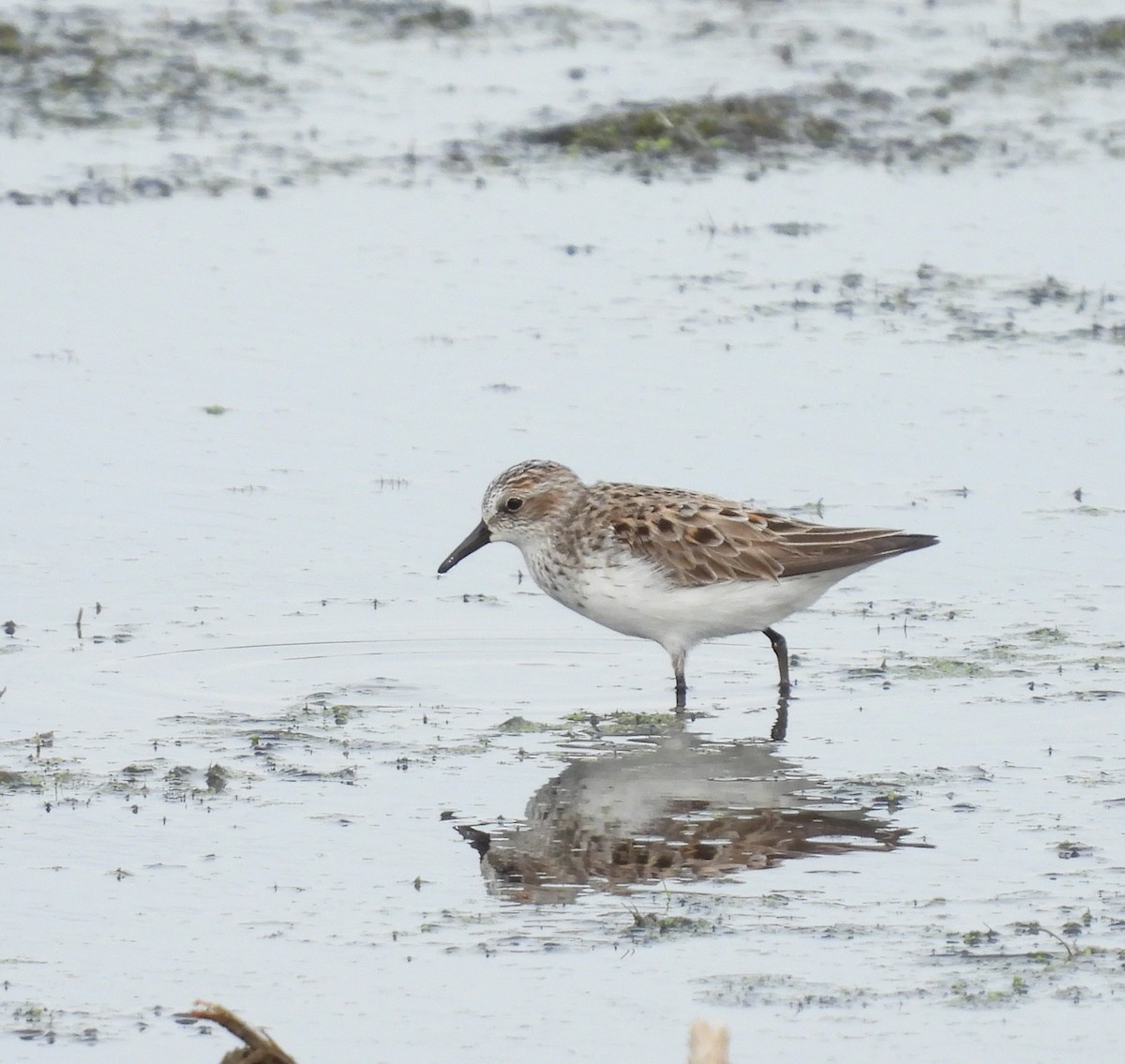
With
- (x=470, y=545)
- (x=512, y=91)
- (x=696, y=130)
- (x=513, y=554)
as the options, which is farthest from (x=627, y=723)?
(x=512, y=91)

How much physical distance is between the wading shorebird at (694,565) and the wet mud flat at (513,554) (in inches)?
12.2

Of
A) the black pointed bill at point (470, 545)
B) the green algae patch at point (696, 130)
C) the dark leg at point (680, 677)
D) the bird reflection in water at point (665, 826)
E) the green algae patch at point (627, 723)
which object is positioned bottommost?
the bird reflection in water at point (665, 826)

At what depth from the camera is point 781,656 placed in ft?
34.0

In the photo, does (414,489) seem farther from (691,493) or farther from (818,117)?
(818,117)

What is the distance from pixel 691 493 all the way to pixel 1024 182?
10009 mm

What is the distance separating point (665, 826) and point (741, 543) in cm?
226

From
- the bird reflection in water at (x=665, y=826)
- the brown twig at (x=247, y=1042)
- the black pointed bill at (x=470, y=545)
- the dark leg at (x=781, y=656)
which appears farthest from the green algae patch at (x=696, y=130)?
the brown twig at (x=247, y=1042)

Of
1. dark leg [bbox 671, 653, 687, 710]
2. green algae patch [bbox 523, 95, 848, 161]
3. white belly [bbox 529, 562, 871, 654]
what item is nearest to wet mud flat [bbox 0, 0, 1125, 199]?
green algae patch [bbox 523, 95, 848, 161]

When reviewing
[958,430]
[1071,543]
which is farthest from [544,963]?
[958,430]

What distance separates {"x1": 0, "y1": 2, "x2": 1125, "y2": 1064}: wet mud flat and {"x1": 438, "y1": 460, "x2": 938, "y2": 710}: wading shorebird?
0.31m

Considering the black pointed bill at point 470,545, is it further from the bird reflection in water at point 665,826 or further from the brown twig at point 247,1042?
the brown twig at point 247,1042

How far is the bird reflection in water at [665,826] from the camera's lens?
793 cm

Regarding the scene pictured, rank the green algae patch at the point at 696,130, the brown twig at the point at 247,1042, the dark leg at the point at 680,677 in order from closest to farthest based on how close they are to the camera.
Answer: the brown twig at the point at 247,1042 → the dark leg at the point at 680,677 → the green algae patch at the point at 696,130

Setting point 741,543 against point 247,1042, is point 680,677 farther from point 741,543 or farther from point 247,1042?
point 247,1042
